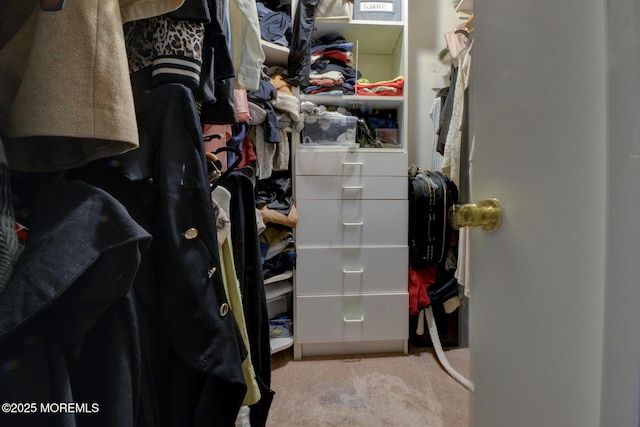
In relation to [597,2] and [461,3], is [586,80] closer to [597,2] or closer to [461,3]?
[597,2]

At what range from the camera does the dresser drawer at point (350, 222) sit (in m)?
1.50

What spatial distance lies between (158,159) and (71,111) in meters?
0.17

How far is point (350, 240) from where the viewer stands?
59.6 inches

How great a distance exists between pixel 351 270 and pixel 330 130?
77 cm

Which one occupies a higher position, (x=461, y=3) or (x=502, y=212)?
(x=461, y=3)

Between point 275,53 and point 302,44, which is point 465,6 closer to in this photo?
point 302,44

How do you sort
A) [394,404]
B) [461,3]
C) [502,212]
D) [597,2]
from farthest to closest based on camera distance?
[461,3] → [394,404] → [502,212] → [597,2]

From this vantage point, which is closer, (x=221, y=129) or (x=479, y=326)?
(x=479, y=326)

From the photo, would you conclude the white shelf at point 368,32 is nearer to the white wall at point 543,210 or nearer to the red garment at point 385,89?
the red garment at point 385,89

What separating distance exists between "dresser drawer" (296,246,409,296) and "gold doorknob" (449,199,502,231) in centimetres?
105

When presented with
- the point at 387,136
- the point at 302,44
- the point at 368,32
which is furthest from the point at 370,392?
the point at 368,32

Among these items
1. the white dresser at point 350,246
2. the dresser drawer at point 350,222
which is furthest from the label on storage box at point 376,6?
the dresser drawer at point 350,222

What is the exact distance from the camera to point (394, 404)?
1.19m

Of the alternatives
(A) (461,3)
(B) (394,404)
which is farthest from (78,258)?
(A) (461,3)
